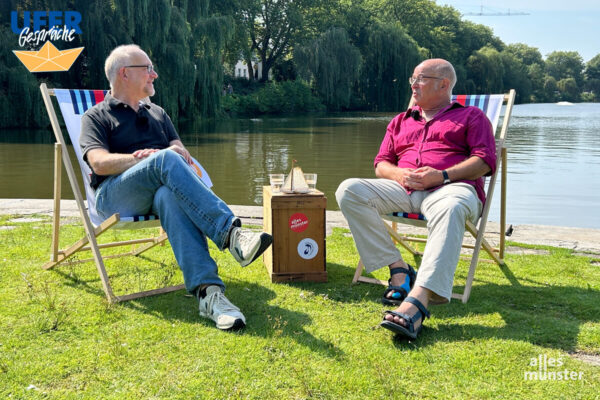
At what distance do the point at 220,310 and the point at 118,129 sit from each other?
123 centimetres

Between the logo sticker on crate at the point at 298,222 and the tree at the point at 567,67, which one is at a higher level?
the tree at the point at 567,67

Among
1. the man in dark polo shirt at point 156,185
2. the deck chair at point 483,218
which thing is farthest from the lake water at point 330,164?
the man in dark polo shirt at point 156,185

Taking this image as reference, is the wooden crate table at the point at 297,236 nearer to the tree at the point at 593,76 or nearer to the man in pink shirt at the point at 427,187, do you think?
the man in pink shirt at the point at 427,187

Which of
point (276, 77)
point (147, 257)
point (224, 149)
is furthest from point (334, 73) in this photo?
point (147, 257)

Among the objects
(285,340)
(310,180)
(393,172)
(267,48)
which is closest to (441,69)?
(393,172)

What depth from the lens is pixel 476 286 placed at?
3.21 m

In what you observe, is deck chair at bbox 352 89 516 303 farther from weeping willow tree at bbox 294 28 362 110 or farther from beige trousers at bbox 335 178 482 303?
weeping willow tree at bbox 294 28 362 110

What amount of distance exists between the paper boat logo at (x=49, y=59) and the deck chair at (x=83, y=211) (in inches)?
493

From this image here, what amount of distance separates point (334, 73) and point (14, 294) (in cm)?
2990

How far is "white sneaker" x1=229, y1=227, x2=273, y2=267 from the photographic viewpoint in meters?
2.58

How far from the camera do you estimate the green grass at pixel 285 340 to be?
6.52ft

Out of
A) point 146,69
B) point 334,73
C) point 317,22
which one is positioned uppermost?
point 317,22

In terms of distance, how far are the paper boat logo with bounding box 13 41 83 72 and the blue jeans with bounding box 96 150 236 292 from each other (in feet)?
44.5

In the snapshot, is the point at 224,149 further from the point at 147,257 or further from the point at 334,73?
the point at 334,73
